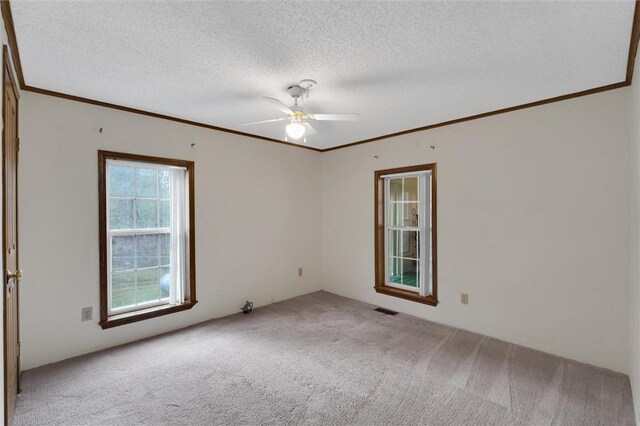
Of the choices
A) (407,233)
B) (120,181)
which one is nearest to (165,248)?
(120,181)

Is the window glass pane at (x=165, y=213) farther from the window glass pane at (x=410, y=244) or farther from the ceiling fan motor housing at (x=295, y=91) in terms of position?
the window glass pane at (x=410, y=244)

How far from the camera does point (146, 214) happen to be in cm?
338

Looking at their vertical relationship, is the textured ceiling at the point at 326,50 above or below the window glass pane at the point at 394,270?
above

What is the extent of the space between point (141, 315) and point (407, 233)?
335cm

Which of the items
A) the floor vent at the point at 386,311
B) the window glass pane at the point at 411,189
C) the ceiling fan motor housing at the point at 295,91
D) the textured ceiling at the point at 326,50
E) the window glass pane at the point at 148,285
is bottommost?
the floor vent at the point at 386,311

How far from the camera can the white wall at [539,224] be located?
2.55 m

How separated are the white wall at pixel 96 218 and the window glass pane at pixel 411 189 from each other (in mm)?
1567

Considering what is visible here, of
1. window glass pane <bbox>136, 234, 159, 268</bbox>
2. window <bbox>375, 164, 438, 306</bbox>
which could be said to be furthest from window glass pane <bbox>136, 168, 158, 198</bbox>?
window <bbox>375, 164, 438, 306</bbox>

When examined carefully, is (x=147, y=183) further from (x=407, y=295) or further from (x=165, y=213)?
(x=407, y=295)

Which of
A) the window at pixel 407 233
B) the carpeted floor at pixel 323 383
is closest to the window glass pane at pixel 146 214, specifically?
the carpeted floor at pixel 323 383

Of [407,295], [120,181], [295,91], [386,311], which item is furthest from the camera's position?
[386,311]

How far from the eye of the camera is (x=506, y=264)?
10.3ft

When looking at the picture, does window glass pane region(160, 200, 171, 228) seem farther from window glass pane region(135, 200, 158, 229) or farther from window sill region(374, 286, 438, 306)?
window sill region(374, 286, 438, 306)

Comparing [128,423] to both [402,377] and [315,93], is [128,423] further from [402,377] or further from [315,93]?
[315,93]
